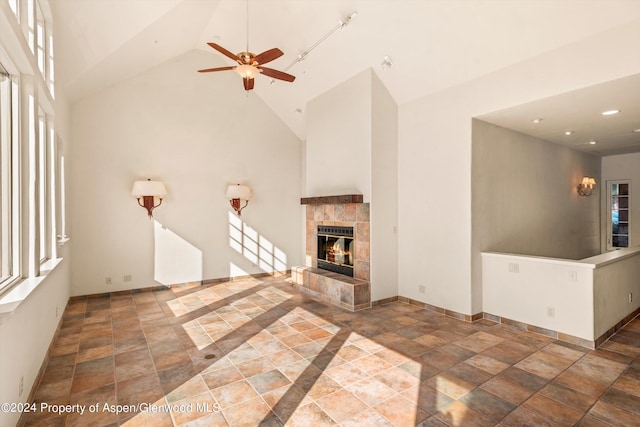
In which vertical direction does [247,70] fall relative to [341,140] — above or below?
above

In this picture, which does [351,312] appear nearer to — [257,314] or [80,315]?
[257,314]

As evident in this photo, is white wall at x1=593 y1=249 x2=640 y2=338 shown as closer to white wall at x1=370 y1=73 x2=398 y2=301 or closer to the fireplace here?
white wall at x1=370 y1=73 x2=398 y2=301

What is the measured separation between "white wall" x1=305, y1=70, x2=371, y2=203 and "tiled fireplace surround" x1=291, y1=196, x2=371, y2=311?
26 centimetres

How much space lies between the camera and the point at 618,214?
25.2 ft

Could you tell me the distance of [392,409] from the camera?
254 centimetres

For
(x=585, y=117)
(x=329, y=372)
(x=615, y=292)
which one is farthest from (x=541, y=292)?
(x=329, y=372)

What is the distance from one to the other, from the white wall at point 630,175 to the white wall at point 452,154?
5.48 metres

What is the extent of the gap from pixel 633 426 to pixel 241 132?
23.2ft

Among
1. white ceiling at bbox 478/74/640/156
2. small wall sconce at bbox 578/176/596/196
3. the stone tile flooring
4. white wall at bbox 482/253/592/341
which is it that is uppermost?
white ceiling at bbox 478/74/640/156

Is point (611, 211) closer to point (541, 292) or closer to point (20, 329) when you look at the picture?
point (541, 292)

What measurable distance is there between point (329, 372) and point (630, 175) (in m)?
8.35

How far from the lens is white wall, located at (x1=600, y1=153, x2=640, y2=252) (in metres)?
7.26

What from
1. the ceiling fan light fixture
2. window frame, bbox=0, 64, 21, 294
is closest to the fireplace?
the ceiling fan light fixture

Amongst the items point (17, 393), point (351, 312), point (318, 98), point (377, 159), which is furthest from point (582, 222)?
point (17, 393)
